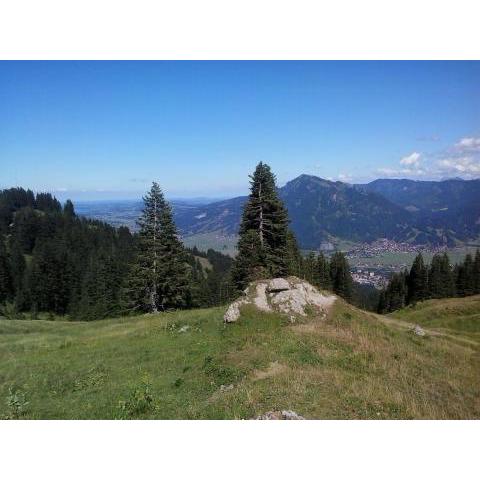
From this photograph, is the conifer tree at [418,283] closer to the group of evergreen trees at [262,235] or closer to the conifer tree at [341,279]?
the conifer tree at [341,279]

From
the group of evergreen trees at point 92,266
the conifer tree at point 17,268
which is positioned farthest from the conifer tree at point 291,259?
the conifer tree at point 17,268

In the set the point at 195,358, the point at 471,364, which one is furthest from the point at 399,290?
the point at 195,358

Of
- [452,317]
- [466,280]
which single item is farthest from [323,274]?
[466,280]

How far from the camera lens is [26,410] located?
14930 mm

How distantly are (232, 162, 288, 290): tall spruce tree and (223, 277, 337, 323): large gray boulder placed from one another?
1767 centimetres

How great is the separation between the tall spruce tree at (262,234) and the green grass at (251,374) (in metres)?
16.1

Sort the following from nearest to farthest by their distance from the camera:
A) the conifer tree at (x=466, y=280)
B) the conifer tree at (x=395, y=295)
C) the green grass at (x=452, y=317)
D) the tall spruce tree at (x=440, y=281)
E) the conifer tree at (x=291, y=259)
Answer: the green grass at (x=452, y=317) < the conifer tree at (x=291, y=259) < the tall spruce tree at (x=440, y=281) < the conifer tree at (x=466, y=280) < the conifer tree at (x=395, y=295)

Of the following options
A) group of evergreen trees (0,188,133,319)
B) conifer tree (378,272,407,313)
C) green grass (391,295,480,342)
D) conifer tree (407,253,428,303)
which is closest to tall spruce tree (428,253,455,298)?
conifer tree (407,253,428,303)

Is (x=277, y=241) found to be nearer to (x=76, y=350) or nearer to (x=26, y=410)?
(x=76, y=350)

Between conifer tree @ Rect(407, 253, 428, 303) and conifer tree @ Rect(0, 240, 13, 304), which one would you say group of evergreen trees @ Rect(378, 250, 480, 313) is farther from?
conifer tree @ Rect(0, 240, 13, 304)

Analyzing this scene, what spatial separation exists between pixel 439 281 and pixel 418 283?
4.88 metres

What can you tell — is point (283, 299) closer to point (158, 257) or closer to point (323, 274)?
point (158, 257)

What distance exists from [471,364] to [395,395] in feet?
32.6

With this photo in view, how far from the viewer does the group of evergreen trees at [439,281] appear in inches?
3378
